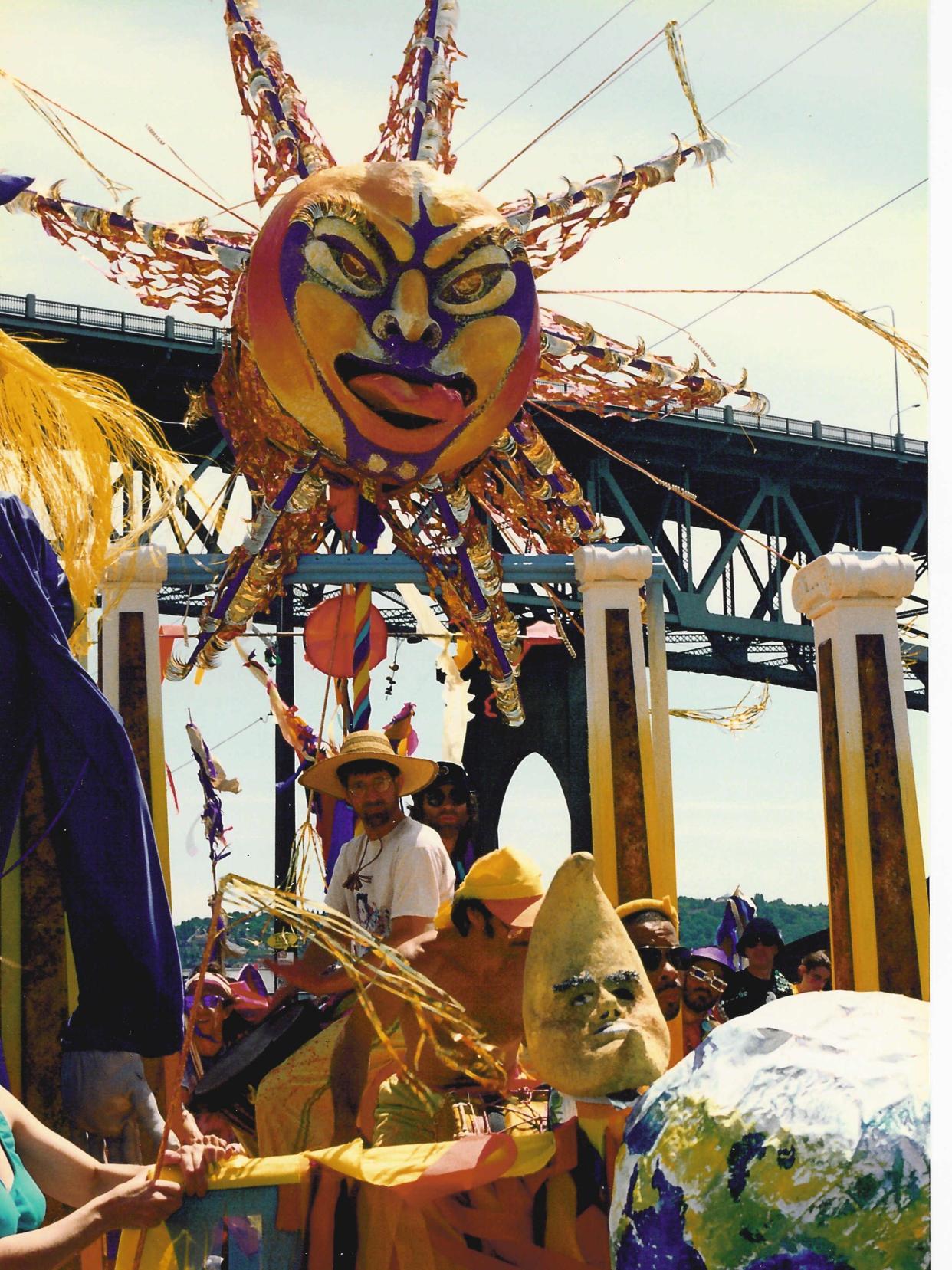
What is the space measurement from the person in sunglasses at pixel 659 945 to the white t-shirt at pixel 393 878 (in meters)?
0.56

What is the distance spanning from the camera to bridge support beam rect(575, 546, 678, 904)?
14.6 ft

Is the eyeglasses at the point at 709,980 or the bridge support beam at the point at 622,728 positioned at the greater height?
the bridge support beam at the point at 622,728

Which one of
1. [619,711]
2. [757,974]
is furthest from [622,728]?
[757,974]

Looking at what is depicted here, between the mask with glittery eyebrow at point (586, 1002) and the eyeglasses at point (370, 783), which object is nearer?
the mask with glittery eyebrow at point (586, 1002)

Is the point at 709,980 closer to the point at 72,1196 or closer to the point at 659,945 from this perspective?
the point at 659,945

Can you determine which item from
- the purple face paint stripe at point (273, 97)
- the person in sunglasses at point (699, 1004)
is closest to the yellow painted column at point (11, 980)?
the person in sunglasses at point (699, 1004)

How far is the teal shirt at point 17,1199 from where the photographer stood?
78.4 inches

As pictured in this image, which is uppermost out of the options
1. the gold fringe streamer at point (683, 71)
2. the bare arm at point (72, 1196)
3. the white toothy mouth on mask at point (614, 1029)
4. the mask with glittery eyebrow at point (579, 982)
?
the gold fringe streamer at point (683, 71)

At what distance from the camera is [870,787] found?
4.11 metres

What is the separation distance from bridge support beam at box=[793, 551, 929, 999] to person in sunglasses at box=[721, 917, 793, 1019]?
1146 millimetres

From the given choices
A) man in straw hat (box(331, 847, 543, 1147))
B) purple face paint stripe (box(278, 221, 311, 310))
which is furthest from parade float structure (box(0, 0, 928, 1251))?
man in straw hat (box(331, 847, 543, 1147))

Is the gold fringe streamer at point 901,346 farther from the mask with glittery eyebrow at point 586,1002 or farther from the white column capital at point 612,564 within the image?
the mask with glittery eyebrow at point 586,1002

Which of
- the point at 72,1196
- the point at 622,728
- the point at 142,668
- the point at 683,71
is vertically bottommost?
the point at 72,1196

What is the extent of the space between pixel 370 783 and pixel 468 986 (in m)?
1.04
